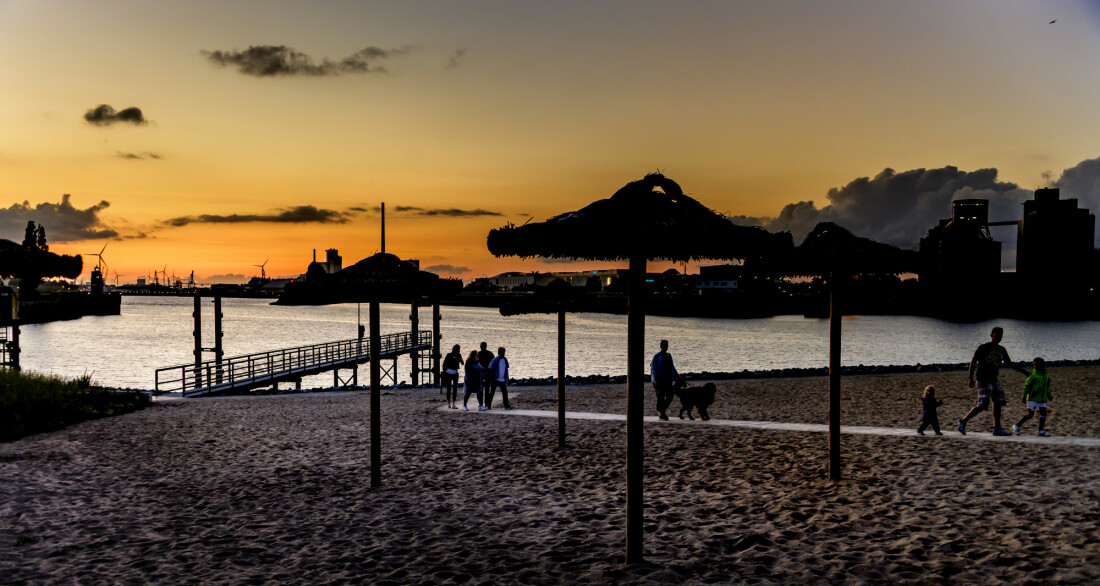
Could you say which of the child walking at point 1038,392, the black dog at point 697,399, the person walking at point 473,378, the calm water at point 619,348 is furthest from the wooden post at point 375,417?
the calm water at point 619,348

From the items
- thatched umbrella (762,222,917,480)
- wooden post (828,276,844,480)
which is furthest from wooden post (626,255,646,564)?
wooden post (828,276,844,480)

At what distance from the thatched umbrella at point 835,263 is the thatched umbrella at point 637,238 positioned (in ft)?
9.72

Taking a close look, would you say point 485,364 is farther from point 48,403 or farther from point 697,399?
point 48,403

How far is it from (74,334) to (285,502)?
11631 cm

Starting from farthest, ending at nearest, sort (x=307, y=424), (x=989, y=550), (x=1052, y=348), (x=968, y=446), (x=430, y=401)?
1. (x=1052, y=348)
2. (x=430, y=401)
3. (x=307, y=424)
4. (x=968, y=446)
5. (x=989, y=550)

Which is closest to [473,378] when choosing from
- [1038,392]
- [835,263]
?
[835,263]

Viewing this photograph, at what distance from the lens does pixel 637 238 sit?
19.6 feet

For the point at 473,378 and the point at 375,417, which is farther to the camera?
A: the point at 473,378

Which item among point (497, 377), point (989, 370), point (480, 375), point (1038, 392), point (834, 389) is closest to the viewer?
point (834, 389)

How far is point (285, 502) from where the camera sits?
28.2 ft

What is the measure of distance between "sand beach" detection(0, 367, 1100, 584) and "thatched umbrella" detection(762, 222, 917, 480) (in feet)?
3.19

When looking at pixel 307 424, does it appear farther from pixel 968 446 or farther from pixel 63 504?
pixel 968 446

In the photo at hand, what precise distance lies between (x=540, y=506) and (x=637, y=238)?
13.4 ft

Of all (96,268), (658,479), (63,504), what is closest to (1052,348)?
(658,479)
